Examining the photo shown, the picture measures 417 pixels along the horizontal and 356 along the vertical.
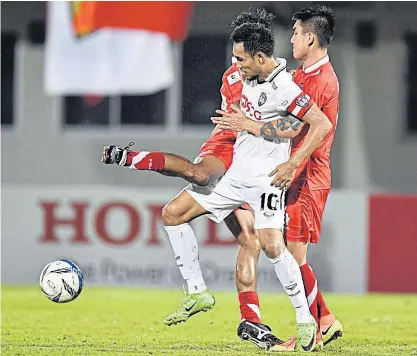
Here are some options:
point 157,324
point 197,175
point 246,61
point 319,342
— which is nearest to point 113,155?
point 197,175

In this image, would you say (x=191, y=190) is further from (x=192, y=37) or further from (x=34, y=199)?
(x=192, y=37)

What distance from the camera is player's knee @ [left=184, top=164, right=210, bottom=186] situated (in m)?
7.82

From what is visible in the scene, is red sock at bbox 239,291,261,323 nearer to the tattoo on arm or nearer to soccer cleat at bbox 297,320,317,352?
soccer cleat at bbox 297,320,317,352

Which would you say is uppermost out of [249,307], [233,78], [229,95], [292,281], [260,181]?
[233,78]

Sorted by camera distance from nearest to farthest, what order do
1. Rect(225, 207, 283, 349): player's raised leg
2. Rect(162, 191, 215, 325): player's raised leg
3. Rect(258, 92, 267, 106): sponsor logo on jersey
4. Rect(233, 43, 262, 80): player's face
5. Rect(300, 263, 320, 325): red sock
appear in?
1. Rect(233, 43, 262, 80): player's face
2. Rect(258, 92, 267, 106): sponsor logo on jersey
3. Rect(225, 207, 283, 349): player's raised leg
4. Rect(162, 191, 215, 325): player's raised leg
5. Rect(300, 263, 320, 325): red sock

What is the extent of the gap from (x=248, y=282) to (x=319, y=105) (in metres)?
1.39

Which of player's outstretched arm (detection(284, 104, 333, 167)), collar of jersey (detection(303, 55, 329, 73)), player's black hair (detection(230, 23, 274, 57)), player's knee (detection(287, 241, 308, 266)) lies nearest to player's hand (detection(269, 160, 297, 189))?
player's outstretched arm (detection(284, 104, 333, 167))

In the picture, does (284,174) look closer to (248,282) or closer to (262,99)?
(262,99)

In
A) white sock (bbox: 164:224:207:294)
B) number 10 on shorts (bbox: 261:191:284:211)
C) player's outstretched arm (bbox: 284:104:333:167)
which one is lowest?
white sock (bbox: 164:224:207:294)

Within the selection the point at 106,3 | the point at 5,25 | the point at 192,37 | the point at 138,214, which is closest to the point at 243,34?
the point at 138,214

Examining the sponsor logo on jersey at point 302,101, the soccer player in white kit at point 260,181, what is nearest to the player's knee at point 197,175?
the soccer player in white kit at point 260,181

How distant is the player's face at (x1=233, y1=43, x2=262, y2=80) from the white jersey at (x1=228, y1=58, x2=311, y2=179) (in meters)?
0.12

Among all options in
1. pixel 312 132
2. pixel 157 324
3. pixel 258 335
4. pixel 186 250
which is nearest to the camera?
pixel 312 132

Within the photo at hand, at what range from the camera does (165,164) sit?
776cm
